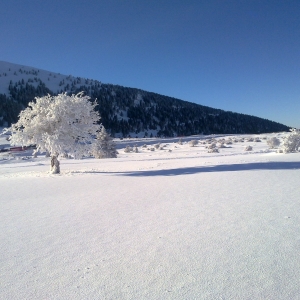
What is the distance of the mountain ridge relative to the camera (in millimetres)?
107125

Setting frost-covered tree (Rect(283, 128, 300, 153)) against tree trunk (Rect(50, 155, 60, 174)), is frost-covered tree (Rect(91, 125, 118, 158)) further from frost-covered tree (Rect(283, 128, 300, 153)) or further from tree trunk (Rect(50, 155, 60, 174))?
frost-covered tree (Rect(283, 128, 300, 153))

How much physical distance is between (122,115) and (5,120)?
50.4 metres

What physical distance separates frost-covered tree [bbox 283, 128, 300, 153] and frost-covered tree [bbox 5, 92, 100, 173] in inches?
752

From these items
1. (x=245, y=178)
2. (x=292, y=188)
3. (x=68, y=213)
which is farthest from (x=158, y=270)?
(x=245, y=178)

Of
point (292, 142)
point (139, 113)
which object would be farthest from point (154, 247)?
point (139, 113)

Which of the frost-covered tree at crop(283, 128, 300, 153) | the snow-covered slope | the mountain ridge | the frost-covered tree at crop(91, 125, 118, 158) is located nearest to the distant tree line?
the mountain ridge

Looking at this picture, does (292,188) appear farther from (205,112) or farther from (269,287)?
(205,112)

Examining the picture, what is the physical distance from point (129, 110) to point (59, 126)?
113 metres

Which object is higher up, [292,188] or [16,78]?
[16,78]

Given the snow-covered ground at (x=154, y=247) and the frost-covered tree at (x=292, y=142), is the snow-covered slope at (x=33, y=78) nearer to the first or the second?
the frost-covered tree at (x=292, y=142)

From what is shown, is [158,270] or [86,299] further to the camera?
[158,270]

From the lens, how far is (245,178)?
10734 mm

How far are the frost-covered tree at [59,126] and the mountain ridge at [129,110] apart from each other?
3319 inches

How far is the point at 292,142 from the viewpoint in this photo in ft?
83.1
